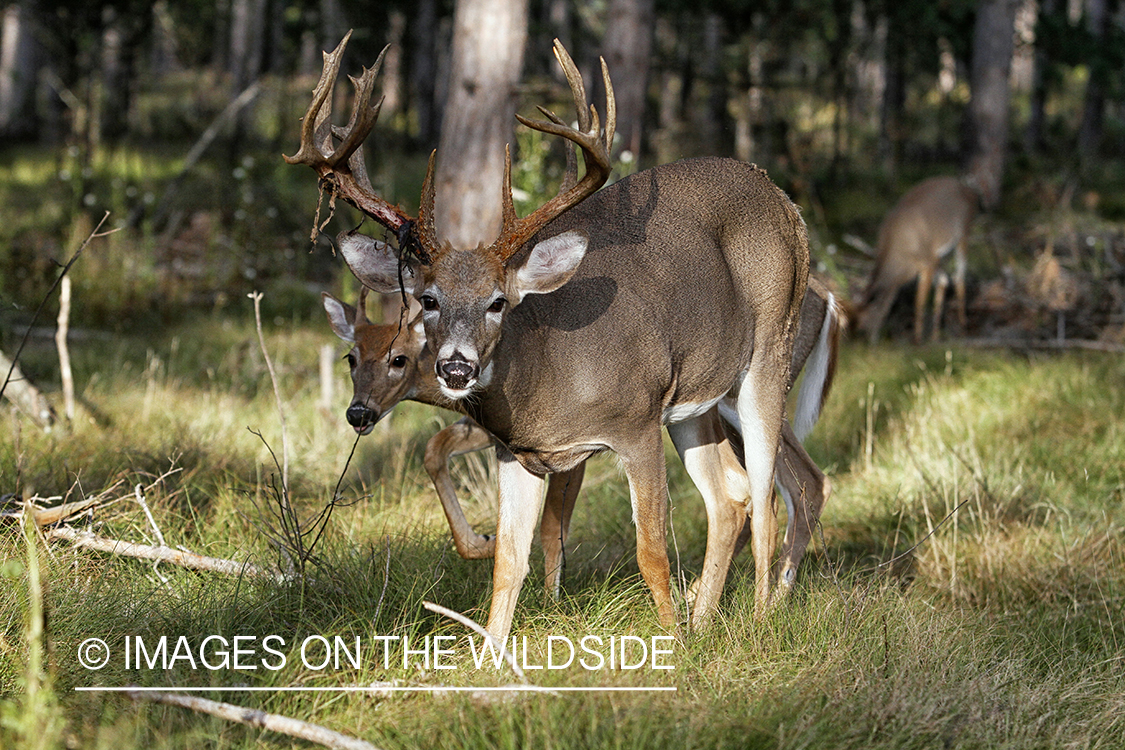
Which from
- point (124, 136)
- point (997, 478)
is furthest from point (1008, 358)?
point (124, 136)

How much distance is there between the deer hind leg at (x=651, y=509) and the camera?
12.9 feet

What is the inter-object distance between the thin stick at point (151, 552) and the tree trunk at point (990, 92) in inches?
471

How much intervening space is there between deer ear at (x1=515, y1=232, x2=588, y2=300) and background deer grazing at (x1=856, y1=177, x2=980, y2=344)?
6.83 m

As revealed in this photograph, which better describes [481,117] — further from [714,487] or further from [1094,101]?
[1094,101]

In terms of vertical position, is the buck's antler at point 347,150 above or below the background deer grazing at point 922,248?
above

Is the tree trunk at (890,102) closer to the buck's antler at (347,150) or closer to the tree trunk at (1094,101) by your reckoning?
the tree trunk at (1094,101)

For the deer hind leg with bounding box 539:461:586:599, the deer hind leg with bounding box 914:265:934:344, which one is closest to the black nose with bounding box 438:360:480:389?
the deer hind leg with bounding box 539:461:586:599

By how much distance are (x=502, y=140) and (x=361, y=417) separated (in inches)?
133

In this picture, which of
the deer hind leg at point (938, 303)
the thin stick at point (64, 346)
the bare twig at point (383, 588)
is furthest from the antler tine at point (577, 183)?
the deer hind leg at point (938, 303)

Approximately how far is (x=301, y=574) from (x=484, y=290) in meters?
1.10

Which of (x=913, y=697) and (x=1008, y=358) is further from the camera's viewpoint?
(x=1008, y=358)

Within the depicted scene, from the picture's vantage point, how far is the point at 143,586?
12.7 feet

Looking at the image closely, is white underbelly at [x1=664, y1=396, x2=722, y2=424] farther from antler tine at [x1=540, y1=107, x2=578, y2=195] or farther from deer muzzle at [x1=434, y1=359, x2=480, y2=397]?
deer muzzle at [x1=434, y1=359, x2=480, y2=397]

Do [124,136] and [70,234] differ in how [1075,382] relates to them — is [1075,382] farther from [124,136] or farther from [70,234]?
[124,136]
